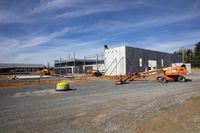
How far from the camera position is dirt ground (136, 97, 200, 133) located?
542 cm

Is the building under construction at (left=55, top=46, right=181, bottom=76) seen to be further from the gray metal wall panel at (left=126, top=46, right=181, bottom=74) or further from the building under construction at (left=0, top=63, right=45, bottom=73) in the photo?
the building under construction at (left=0, top=63, right=45, bottom=73)

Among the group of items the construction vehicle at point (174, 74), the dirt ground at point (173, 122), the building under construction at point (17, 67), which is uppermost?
the building under construction at point (17, 67)

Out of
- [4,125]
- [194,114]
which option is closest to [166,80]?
[194,114]

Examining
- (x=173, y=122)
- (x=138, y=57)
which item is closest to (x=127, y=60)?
(x=138, y=57)

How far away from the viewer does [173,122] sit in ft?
19.9

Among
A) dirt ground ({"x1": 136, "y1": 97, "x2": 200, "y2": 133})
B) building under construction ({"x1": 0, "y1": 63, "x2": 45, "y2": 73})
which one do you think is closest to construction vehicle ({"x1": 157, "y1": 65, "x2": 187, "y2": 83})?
dirt ground ({"x1": 136, "y1": 97, "x2": 200, "y2": 133})

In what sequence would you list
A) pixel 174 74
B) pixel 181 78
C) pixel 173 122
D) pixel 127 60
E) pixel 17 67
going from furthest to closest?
pixel 17 67, pixel 127 60, pixel 174 74, pixel 181 78, pixel 173 122

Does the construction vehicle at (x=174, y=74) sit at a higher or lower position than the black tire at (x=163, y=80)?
higher

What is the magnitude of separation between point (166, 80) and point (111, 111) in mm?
15132

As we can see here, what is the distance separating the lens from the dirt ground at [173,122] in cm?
542

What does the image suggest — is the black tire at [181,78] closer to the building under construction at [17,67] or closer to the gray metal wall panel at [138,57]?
the gray metal wall panel at [138,57]

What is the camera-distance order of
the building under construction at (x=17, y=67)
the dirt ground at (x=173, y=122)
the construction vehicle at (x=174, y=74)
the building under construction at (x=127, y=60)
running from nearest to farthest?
the dirt ground at (x=173, y=122)
the construction vehicle at (x=174, y=74)
the building under construction at (x=127, y=60)
the building under construction at (x=17, y=67)

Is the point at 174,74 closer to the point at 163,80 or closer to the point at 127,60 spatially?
the point at 163,80

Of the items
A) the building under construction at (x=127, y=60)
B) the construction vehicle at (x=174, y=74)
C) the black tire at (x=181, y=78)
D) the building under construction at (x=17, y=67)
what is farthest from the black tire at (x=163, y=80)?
the building under construction at (x=17, y=67)
